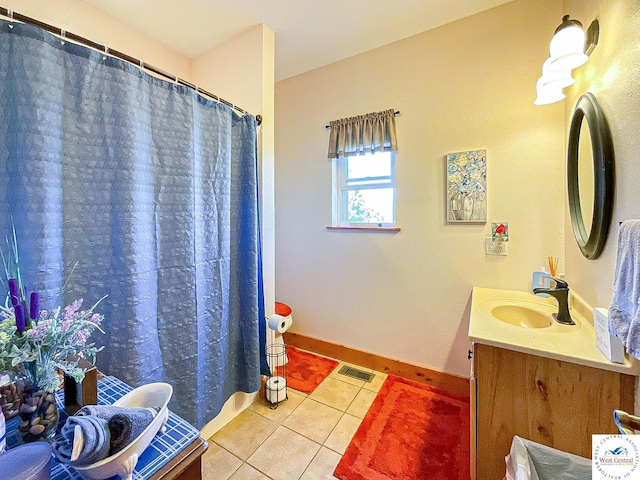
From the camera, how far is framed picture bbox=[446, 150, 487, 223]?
5.84 feet

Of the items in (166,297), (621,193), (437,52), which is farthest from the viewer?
(437,52)

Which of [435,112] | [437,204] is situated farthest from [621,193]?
[435,112]

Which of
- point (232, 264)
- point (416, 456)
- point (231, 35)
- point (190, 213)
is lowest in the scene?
point (416, 456)

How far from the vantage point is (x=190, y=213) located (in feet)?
4.47

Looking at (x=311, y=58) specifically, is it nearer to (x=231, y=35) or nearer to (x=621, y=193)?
(x=231, y=35)

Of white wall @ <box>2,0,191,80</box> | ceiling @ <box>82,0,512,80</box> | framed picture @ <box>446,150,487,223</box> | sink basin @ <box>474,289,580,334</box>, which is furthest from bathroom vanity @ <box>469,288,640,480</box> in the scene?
white wall @ <box>2,0,191,80</box>

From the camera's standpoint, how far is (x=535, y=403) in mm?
1038

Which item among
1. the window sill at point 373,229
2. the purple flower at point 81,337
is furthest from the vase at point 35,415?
the window sill at point 373,229

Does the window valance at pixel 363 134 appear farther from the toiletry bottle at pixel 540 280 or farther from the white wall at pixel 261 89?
the toiletry bottle at pixel 540 280

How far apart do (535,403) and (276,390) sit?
4.72 ft

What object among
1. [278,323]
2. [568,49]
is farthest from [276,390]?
[568,49]

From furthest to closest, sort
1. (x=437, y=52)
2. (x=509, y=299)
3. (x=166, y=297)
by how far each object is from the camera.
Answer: (x=437, y=52)
(x=509, y=299)
(x=166, y=297)

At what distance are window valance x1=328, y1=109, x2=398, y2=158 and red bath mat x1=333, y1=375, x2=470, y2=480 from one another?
1857mm

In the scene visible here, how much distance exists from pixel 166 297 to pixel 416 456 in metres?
1.56
